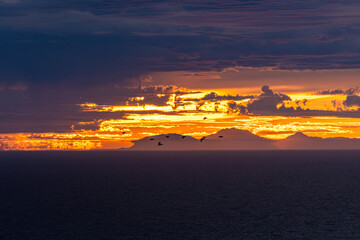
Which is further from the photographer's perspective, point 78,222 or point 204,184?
point 204,184

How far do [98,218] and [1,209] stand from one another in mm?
22000

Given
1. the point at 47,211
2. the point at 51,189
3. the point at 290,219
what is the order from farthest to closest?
the point at 51,189, the point at 47,211, the point at 290,219

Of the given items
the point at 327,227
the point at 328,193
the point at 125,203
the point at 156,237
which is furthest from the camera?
the point at 328,193

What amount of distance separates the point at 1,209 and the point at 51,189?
3779cm

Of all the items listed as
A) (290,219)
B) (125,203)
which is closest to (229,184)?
(125,203)

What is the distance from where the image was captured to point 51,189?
426 ft

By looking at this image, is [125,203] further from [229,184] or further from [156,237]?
[229,184]

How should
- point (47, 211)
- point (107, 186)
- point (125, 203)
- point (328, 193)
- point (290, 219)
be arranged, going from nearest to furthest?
point (290, 219)
point (47, 211)
point (125, 203)
point (328, 193)
point (107, 186)

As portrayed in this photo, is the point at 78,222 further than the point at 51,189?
No

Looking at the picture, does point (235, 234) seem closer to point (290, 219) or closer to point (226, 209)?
point (290, 219)

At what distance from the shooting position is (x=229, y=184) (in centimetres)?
14275

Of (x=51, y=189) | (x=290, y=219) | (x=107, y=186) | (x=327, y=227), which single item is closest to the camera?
(x=327, y=227)

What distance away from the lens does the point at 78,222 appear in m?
78.4

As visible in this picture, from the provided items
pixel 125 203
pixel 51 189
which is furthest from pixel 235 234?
pixel 51 189
